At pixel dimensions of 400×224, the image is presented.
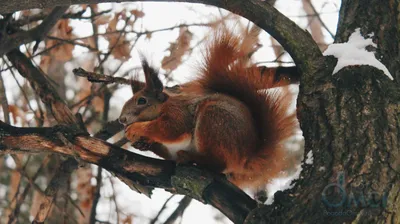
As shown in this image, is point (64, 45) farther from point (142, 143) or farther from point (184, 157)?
point (184, 157)

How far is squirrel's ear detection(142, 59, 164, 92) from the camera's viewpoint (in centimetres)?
274

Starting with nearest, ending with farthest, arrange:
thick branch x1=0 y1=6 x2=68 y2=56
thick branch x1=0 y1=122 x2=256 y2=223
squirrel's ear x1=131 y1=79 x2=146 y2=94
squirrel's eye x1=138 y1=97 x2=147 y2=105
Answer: thick branch x1=0 y1=122 x2=256 y2=223
squirrel's eye x1=138 y1=97 x2=147 y2=105
squirrel's ear x1=131 y1=79 x2=146 y2=94
thick branch x1=0 y1=6 x2=68 y2=56

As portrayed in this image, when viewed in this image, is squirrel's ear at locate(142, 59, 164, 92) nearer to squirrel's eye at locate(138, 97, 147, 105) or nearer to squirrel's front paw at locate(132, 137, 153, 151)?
squirrel's eye at locate(138, 97, 147, 105)

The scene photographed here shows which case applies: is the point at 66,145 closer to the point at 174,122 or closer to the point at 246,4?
the point at 174,122

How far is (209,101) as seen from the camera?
2.55 m

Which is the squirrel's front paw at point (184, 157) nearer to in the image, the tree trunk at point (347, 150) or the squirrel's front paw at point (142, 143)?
the squirrel's front paw at point (142, 143)

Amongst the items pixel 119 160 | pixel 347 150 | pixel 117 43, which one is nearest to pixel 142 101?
pixel 119 160

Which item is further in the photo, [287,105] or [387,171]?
[287,105]

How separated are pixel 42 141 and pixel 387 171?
1343mm

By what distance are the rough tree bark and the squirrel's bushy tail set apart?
21cm

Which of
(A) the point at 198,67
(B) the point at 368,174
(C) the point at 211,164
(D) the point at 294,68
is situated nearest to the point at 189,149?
(C) the point at 211,164

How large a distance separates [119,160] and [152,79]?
0.52m

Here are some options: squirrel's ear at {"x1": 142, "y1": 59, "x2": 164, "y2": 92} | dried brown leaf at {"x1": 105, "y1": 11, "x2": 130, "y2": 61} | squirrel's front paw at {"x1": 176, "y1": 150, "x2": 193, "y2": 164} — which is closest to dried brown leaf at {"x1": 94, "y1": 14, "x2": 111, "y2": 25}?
dried brown leaf at {"x1": 105, "y1": 11, "x2": 130, "y2": 61}

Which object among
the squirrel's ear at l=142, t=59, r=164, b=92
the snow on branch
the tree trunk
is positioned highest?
the squirrel's ear at l=142, t=59, r=164, b=92
